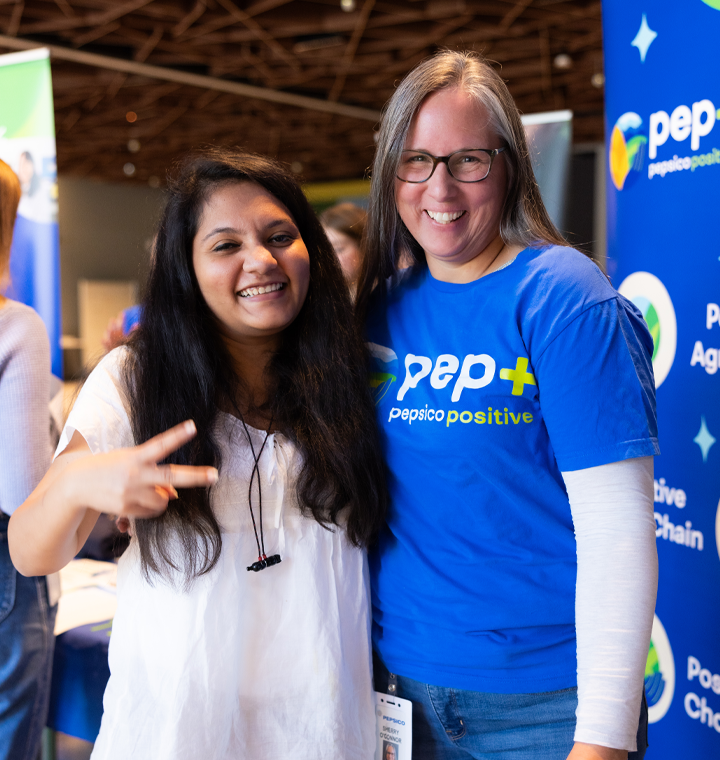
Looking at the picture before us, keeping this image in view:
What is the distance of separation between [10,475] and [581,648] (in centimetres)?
131

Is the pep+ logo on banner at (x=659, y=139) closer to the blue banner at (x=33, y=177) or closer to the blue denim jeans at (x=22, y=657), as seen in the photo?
the blue banner at (x=33, y=177)

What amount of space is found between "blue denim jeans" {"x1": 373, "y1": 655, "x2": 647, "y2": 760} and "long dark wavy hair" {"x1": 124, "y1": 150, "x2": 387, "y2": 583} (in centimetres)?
32

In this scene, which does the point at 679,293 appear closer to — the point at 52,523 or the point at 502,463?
the point at 502,463

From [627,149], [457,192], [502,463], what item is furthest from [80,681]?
[627,149]

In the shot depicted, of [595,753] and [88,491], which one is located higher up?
[88,491]

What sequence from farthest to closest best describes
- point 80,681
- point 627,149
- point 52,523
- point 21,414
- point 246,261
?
point 627,149 < point 80,681 < point 21,414 < point 246,261 < point 52,523

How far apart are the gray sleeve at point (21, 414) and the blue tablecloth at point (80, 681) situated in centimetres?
48

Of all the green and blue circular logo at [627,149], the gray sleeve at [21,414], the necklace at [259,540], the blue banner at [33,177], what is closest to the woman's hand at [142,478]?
the necklace at [259,540]

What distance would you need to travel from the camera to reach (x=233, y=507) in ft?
4.53

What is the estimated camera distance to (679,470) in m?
2.11

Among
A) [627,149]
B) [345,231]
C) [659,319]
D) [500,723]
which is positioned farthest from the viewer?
[345,231]

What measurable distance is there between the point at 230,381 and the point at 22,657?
3.05 ft

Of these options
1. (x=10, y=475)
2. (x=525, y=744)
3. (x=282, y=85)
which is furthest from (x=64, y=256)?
(x=525, y=744)

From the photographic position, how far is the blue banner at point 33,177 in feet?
7.74
